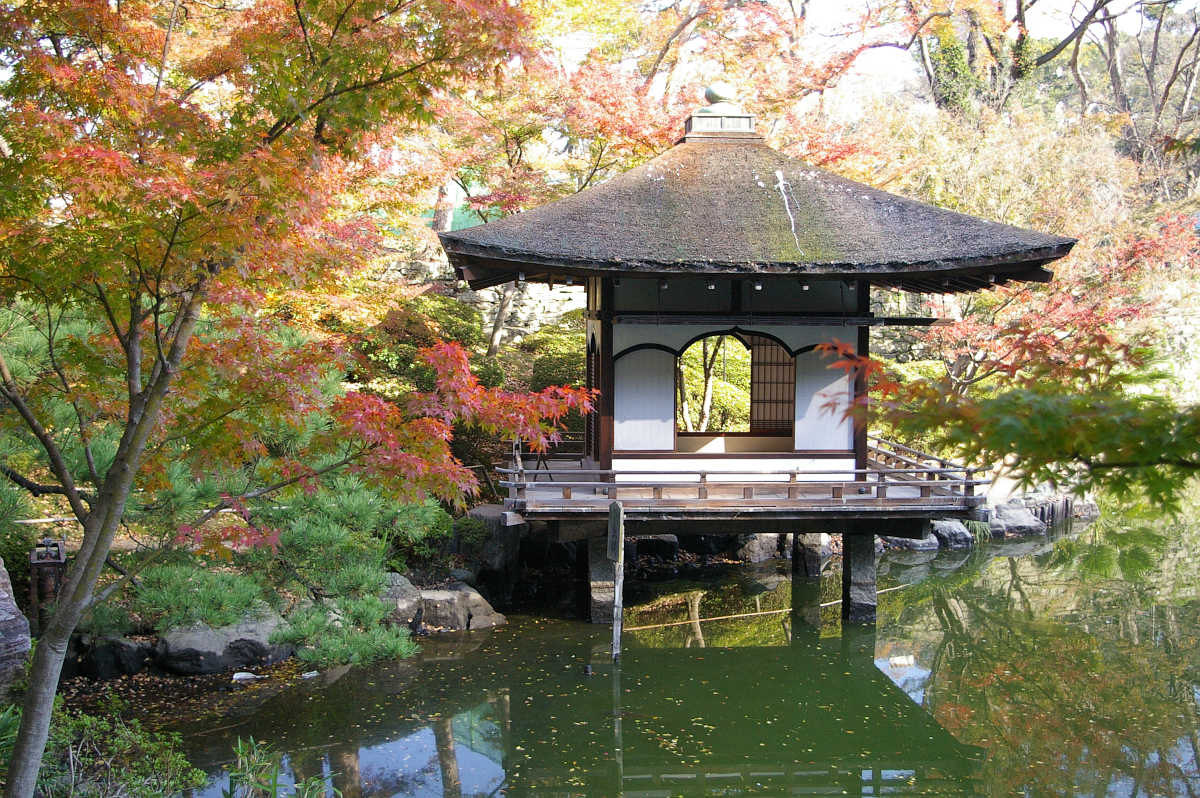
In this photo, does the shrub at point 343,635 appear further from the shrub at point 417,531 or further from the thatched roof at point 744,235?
the thatched roof at point 744,235

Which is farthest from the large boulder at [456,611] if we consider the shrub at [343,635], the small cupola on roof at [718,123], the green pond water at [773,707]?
the small cupola on roof at [718,123]

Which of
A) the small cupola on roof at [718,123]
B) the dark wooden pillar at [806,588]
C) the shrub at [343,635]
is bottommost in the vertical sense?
the dark wooden pillar at [806,588]

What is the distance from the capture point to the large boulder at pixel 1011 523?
15.6m

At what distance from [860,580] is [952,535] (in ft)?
18.2

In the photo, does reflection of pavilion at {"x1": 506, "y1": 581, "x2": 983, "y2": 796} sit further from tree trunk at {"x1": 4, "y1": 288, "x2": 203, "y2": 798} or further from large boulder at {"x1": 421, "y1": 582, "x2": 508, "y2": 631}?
tree trunk at {"x1": 4, "y1": 288, "x2": 203, "y2": 798}

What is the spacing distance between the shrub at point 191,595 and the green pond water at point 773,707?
800mm

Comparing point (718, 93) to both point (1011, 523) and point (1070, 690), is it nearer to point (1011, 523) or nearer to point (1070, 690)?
point (1070, 690)

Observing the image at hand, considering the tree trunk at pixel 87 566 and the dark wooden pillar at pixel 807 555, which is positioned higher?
the tree trunk at pixel 87 566

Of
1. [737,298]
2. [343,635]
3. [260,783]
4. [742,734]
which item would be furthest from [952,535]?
[260,783]

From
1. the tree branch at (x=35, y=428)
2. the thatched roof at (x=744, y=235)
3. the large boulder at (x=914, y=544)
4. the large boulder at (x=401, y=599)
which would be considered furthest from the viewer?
the large boulder at (x=914, y=544)

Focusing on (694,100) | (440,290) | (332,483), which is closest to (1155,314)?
(694,100)

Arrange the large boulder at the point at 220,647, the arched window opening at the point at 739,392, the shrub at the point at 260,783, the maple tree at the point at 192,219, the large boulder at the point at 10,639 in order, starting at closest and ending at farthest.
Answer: the maple tree at the point at 192,219, the shrub at the point at 260,783, the large boulder at the point at 10,639, the large boulder at the point at 220,647, the arched window opening at the point at 739,392

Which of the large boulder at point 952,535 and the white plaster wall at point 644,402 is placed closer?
the white plaster wall at point 644,402

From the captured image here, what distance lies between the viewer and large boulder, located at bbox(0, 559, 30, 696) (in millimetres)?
5906
